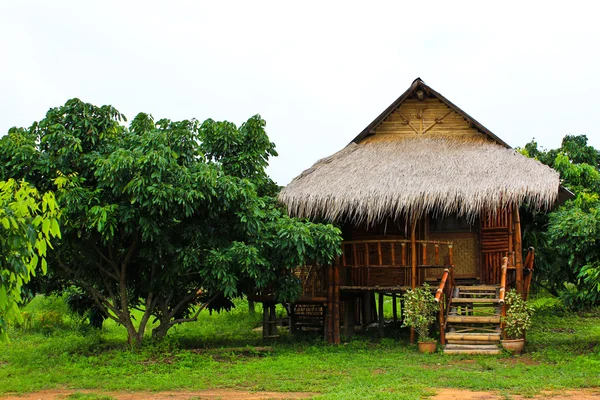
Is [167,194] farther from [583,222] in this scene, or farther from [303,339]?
[583,222]

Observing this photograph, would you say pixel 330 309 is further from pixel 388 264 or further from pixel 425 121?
pixel 425 121

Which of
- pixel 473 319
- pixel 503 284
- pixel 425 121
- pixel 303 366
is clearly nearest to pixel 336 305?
pixel 473 319

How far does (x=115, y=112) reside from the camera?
38.9 feet

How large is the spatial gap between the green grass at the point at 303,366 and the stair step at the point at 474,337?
1.27 ft

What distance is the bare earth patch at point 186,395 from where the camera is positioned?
8.38 m

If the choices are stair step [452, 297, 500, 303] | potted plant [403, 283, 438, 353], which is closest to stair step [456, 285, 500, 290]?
stair step [452, 297, 500, 303]

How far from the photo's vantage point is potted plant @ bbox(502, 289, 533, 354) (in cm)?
1135

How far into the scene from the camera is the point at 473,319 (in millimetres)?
11914

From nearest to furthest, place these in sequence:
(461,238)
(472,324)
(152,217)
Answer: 1. (152,217)
2. (472,324)
3. (461,238)

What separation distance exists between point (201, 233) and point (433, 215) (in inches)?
197

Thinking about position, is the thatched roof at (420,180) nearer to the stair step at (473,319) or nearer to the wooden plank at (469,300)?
the wooden plank at (469,300)

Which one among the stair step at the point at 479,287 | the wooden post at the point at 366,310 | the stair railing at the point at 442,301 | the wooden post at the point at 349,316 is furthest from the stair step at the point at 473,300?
the wooden post at the point at 366,310

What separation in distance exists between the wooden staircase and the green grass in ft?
1.10

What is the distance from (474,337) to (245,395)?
471 cm
